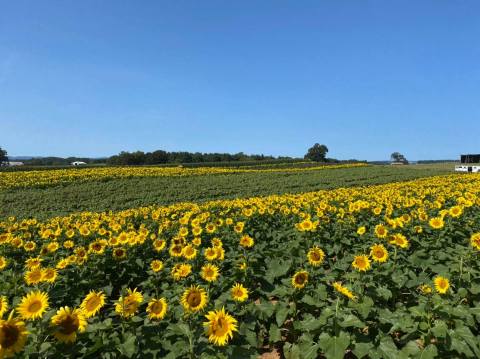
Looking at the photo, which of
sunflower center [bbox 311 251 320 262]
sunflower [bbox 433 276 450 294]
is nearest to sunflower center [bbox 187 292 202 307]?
sunflower center [bbox 311 251 320 262]

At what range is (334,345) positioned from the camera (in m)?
2.90

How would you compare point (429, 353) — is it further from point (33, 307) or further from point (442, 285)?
point (33, 307)

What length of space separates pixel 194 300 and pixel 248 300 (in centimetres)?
100

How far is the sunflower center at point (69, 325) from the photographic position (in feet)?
8.02

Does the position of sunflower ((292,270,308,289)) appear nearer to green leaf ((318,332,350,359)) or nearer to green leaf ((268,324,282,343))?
green leaf ((268,324,282,343))

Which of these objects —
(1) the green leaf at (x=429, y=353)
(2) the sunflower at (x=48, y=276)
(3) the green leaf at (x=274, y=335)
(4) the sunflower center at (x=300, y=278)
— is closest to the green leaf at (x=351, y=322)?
(1) the green leaf at (x=429, y=353)

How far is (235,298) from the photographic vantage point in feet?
11.9

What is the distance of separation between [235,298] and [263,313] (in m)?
0.33

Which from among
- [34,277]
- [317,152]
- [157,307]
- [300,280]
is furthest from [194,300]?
[317,152]

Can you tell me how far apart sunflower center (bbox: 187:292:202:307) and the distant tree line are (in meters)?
75.6

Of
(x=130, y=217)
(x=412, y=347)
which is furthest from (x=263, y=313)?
(x=130, y=217)

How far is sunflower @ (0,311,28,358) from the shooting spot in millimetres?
2035

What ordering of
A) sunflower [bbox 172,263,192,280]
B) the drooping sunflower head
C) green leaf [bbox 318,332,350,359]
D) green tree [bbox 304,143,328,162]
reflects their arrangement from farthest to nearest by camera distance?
green tree [bbox 304,143,328,162] < sunflower [bbox 172,263,192,280] < green leaf [bbox 318,332,350,359] < the drooping sunflower head

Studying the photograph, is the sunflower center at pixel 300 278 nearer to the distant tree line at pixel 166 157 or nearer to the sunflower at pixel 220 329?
the sunflower at pixel 220 329
